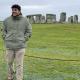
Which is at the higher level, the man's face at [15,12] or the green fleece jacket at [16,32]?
the man's face at [15,12]

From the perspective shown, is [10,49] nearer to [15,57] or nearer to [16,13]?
[15,57]

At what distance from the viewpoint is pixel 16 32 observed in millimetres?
10703

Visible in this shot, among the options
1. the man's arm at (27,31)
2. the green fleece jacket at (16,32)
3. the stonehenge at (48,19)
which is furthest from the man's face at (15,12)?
the stonehenge at (48,19)

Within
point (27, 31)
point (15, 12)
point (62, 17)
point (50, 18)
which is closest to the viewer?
point (15, 12)

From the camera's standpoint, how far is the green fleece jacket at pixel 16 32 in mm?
10688

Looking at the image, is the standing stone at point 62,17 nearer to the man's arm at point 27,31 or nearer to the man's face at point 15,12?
the man's arm at point 27,31

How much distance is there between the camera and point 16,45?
10.7m

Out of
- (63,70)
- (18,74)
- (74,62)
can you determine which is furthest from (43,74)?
(74,62)

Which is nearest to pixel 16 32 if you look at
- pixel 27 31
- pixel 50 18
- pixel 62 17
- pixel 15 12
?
pixel 27 31

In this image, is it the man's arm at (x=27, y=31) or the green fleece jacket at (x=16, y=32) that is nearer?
the green fleece jacket at (x=16, y=32)

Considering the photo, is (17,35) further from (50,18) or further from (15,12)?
(50,18)

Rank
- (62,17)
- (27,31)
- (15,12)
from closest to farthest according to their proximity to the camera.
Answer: (15,12) < (27,31) < (62,17)

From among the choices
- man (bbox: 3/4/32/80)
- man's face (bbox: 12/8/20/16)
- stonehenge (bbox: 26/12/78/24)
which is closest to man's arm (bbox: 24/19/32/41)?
man (bbox: 3/4/32/80)

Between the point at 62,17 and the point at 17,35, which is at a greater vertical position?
the point at 17,35
